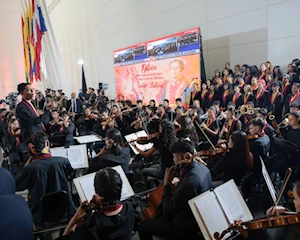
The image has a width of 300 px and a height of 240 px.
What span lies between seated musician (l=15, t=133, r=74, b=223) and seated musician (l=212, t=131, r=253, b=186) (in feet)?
5.82

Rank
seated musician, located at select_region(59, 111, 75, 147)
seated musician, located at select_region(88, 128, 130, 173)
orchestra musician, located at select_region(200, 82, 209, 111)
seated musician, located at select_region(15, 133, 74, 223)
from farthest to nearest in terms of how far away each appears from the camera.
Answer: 1. orchestra musician, located at select_region(200, 82, 209, 111)
2. seated musician, located at select_region(59, 111, 75, 147)
3. seated musician, located at select_region(88, 128, 130, 173)
4. seated musician, located at select_region(15, 133, 74, 223)

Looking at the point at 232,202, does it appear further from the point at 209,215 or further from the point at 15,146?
the point at 15,146

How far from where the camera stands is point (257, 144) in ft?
12.1

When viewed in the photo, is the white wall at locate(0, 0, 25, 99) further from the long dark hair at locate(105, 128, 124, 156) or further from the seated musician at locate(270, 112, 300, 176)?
the seated musician at locate(270, 112, 300, 176)

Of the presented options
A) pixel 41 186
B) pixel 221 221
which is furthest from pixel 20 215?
pixel 221 221

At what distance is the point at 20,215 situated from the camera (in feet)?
5.61

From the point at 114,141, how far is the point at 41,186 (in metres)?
1.07

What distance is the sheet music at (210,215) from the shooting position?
192cm

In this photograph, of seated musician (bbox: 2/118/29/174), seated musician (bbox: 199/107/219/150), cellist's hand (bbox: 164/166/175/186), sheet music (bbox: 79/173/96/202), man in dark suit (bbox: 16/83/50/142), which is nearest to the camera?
cellist's hand (bbox: 164/166/175/186)

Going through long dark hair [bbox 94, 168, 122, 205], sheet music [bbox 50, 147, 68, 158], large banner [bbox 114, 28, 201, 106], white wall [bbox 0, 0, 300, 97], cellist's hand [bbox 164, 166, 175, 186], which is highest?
white wall [bbox 0, 0, 300, 97]

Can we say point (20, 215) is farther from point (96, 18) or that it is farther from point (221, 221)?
point (96, 18)

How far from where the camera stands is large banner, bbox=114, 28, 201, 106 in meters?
8.24

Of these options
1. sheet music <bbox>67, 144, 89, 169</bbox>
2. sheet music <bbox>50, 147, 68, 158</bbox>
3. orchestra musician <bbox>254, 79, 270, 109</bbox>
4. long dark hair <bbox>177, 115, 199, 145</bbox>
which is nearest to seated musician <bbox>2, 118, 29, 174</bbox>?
sheet music <bbox>50, 147, 68, 158</bbox>

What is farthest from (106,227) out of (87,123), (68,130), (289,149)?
(87,123)
